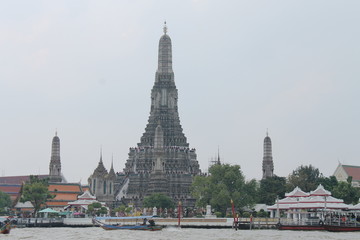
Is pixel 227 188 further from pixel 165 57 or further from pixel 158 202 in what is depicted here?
pixel 165 57

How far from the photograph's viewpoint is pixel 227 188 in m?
97.4

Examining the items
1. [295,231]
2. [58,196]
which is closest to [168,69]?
[58,196]

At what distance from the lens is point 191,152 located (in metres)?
132

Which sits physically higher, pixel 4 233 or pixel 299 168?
pixel 299 168

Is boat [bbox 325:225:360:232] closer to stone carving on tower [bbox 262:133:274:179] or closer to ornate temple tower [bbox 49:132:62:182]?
stone carving on tower [bbox 262:133:274:179]

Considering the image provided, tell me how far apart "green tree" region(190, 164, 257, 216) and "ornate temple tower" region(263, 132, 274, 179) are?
31.8 metres

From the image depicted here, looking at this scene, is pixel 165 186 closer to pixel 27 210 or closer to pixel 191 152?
pixel 191 152

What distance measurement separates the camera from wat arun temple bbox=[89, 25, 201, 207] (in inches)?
4793

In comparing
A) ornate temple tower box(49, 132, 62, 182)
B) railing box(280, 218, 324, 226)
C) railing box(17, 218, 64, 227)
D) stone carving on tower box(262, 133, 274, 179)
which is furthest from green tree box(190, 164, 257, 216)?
ornate temple tower box(49, 132, 62, 182)

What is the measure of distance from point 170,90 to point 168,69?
410 centimetres

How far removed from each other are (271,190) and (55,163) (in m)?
43.3

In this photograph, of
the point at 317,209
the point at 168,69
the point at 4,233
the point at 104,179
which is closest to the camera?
the point at 4,233

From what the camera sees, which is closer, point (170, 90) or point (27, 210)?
point (27, 210)

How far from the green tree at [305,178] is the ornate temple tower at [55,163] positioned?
143 ft
